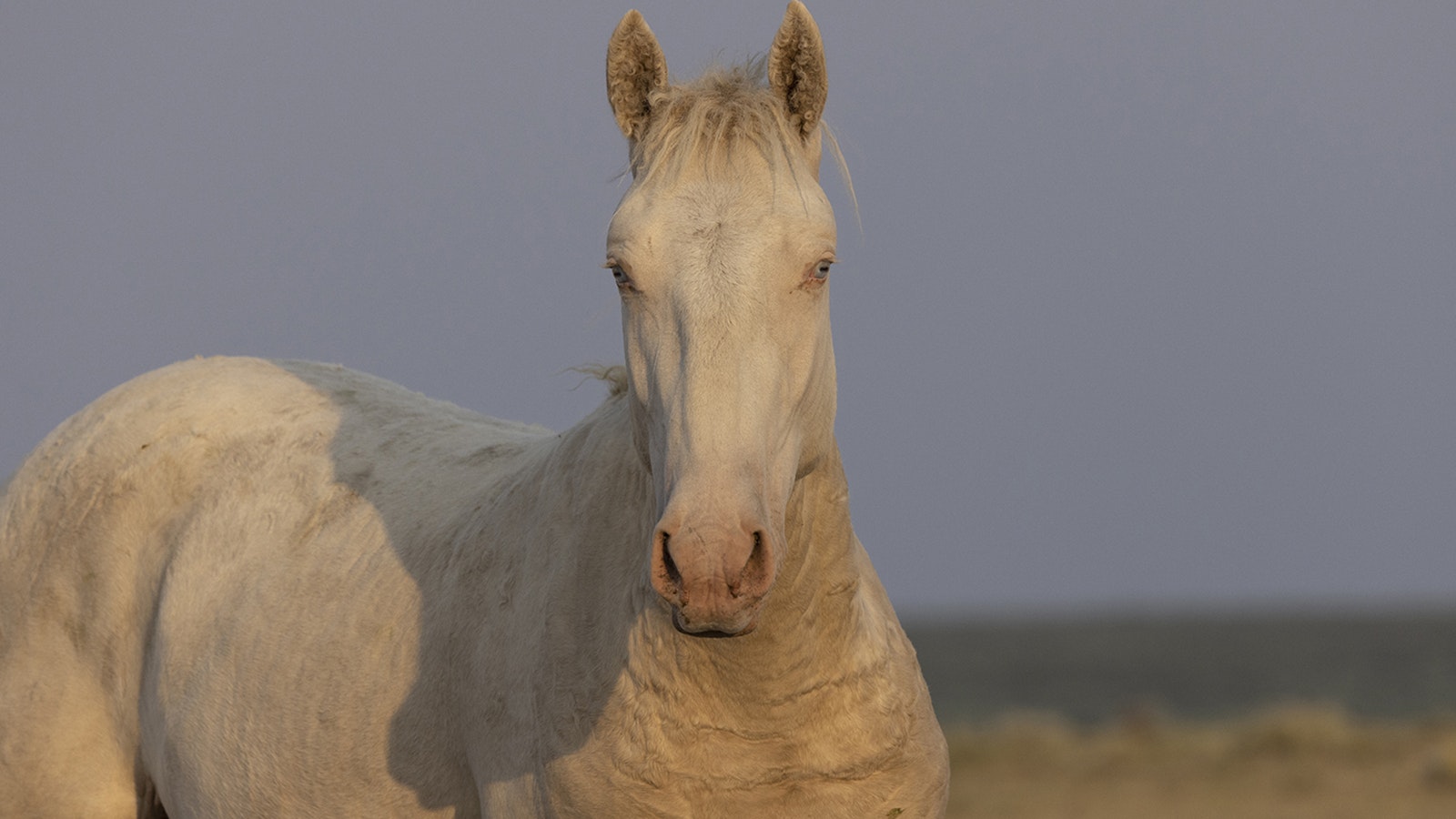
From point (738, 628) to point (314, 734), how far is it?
1693 millimetres

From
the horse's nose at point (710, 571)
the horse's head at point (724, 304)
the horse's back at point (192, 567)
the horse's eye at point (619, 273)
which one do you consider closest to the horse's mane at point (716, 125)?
the horse's head at point (724, 304)

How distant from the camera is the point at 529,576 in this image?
339 centimetres

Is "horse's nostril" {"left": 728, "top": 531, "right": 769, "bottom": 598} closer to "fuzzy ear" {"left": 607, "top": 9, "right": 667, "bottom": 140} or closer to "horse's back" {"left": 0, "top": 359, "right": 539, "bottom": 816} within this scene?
"fuzzy ear" {"left": 607, "top": 9, "right": 667, "bottom": 140}

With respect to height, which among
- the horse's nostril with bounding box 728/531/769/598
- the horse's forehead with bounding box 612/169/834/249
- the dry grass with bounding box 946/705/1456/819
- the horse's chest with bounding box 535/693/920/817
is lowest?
the dry grass with bounding box 946/705/1456/819

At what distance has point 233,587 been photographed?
13.9 feet

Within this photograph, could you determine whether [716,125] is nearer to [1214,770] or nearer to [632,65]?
[632,65]

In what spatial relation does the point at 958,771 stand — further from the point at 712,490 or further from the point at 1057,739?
the point at 712,490

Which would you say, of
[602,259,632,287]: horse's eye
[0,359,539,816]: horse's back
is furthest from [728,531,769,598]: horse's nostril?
[0,359,539,816]: horse's back

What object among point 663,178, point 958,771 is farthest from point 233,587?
point 958,771

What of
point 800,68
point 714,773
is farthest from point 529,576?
point 800,68

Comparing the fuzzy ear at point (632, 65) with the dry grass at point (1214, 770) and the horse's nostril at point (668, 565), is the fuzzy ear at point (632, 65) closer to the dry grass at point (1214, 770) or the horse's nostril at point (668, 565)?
the horse's nostril at point (668, 565)

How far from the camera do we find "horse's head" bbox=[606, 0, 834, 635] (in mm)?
2490

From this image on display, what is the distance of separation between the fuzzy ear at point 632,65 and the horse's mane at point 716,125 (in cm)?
5

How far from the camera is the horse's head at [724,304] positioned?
2.49 meters
